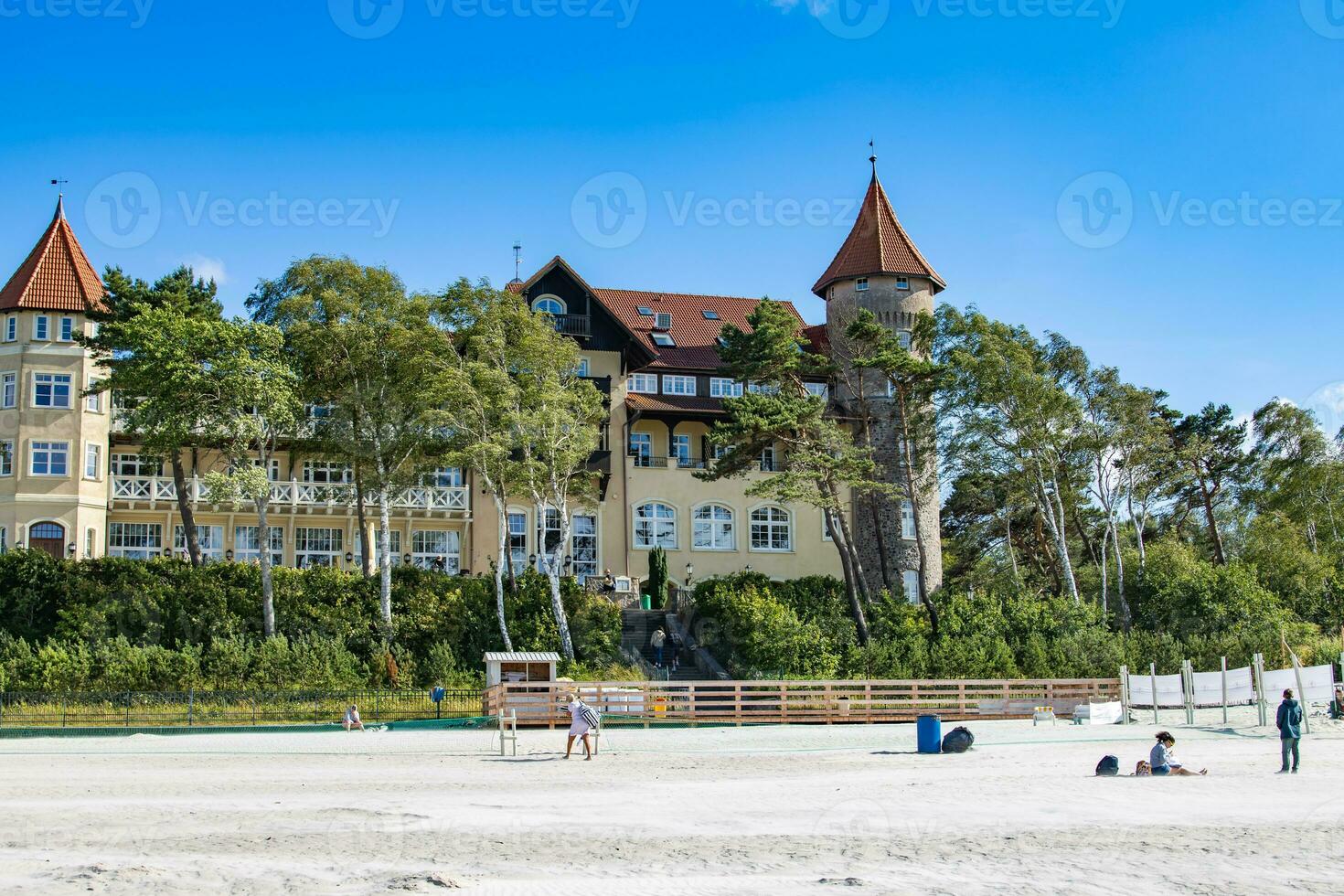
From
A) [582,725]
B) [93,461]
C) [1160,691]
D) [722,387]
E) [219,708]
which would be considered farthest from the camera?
[722,387]

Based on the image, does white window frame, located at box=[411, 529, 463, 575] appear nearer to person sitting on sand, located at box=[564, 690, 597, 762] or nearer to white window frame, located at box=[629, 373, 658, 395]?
white window frame, located at box=[629, 373, 658, 395]

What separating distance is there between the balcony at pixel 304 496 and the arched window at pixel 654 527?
6317mm

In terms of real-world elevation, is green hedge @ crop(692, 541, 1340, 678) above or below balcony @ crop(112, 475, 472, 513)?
below

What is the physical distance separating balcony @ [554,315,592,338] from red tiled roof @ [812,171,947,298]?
9.53 meters

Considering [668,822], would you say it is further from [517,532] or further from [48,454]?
[48,454]

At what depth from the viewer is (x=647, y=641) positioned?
149 feet

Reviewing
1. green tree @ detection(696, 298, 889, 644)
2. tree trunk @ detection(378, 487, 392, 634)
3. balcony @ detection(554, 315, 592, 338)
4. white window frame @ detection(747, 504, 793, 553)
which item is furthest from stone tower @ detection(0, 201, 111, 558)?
white window frame @ detection(747, 504, 793, 553)

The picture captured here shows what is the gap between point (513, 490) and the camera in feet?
139

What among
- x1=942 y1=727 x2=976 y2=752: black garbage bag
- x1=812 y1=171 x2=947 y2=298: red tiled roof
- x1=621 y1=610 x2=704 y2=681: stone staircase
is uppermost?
x1=812 y1=171 x2=947 y2=298: red tiled roof

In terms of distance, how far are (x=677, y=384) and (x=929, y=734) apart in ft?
90.8

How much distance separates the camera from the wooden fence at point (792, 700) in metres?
34.5

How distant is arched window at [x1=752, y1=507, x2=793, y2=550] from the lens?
2095 inches

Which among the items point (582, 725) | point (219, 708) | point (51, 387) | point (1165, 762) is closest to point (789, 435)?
point (219, 708)

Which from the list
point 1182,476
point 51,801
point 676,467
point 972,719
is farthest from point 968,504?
point 51,801
